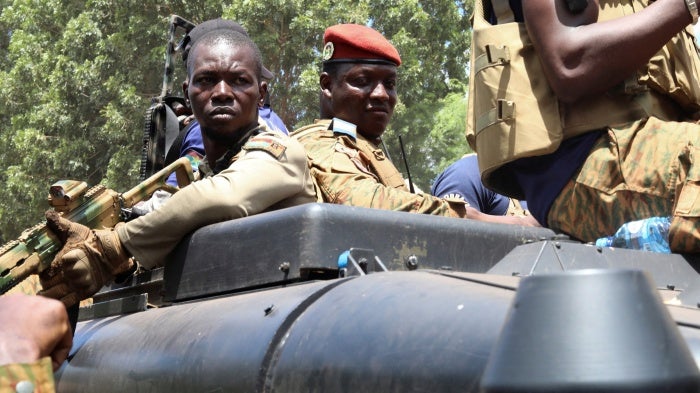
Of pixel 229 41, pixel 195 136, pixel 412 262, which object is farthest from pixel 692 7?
pixel 195 136

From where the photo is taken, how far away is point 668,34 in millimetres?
2381

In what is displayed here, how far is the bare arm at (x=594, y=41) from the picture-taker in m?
2.37

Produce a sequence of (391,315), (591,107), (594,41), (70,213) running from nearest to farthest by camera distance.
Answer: (391,315)
(594,41)
(591,107)
(70,213)

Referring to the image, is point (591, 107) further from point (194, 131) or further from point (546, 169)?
point (194, 131)

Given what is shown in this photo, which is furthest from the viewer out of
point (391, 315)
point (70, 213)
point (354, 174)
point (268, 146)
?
point (354, 174)

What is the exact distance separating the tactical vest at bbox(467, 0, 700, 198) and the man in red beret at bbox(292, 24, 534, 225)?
77 cm

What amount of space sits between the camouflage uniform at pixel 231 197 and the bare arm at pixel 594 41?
751 mm

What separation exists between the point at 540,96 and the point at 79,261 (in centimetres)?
115

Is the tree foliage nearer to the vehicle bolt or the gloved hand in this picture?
the gloved hand

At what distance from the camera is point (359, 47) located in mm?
4566

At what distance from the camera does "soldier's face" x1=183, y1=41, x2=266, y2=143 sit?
11.4 feet

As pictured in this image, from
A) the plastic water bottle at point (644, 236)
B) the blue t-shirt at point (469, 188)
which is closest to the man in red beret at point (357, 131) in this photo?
the blue t-shirt at point (469, 188)

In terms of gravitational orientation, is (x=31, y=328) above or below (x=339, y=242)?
below

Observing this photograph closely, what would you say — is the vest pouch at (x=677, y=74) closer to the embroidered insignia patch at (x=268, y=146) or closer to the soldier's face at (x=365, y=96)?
the embroidered insignia patch at (x=268, y=146)
